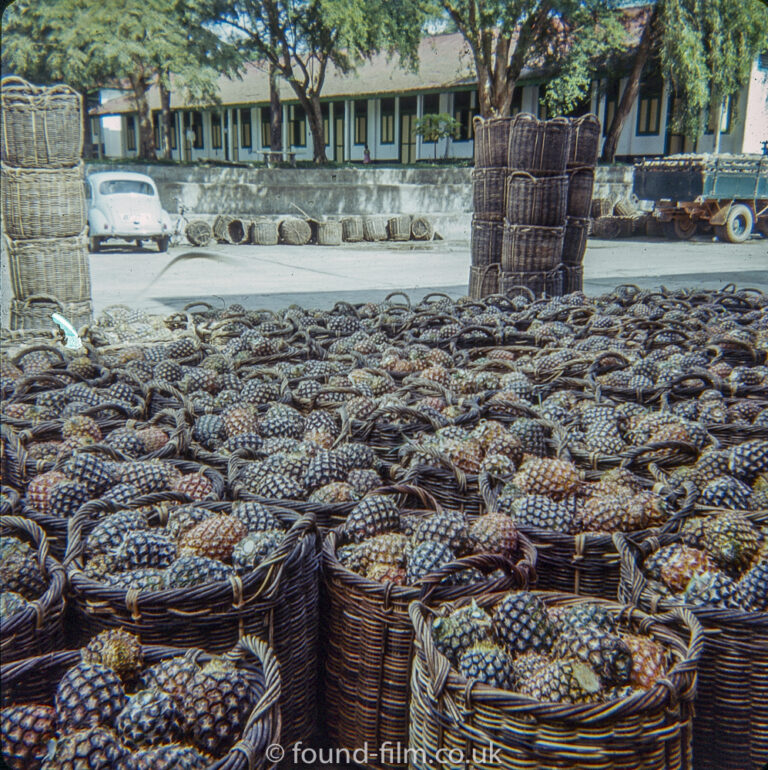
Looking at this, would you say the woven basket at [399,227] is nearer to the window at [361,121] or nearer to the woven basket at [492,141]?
the window at [361,121]

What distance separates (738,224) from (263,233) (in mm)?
12532

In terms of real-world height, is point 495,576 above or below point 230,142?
below

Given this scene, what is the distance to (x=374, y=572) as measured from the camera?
2.02m

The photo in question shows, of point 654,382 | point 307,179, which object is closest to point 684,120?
point 307,179

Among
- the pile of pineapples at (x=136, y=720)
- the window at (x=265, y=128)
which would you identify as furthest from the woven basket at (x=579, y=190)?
the window at (x=265, y=128)

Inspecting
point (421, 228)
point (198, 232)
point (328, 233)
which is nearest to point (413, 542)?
point (198, 232)

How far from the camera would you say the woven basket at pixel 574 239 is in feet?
25.3

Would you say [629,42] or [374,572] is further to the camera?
[629,42]

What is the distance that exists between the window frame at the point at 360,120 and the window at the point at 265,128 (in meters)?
4.89

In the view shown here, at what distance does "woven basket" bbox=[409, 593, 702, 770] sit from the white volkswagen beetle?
55.4ft

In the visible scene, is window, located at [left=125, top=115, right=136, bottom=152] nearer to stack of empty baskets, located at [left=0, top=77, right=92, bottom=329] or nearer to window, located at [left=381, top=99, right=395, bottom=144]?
window, located at [left=381, top=99, right=395, bottom=144]

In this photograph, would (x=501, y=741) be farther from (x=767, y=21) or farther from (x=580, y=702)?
(x=767, y=21)

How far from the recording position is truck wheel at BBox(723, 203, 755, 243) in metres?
19.4

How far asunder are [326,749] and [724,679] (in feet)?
3.57
